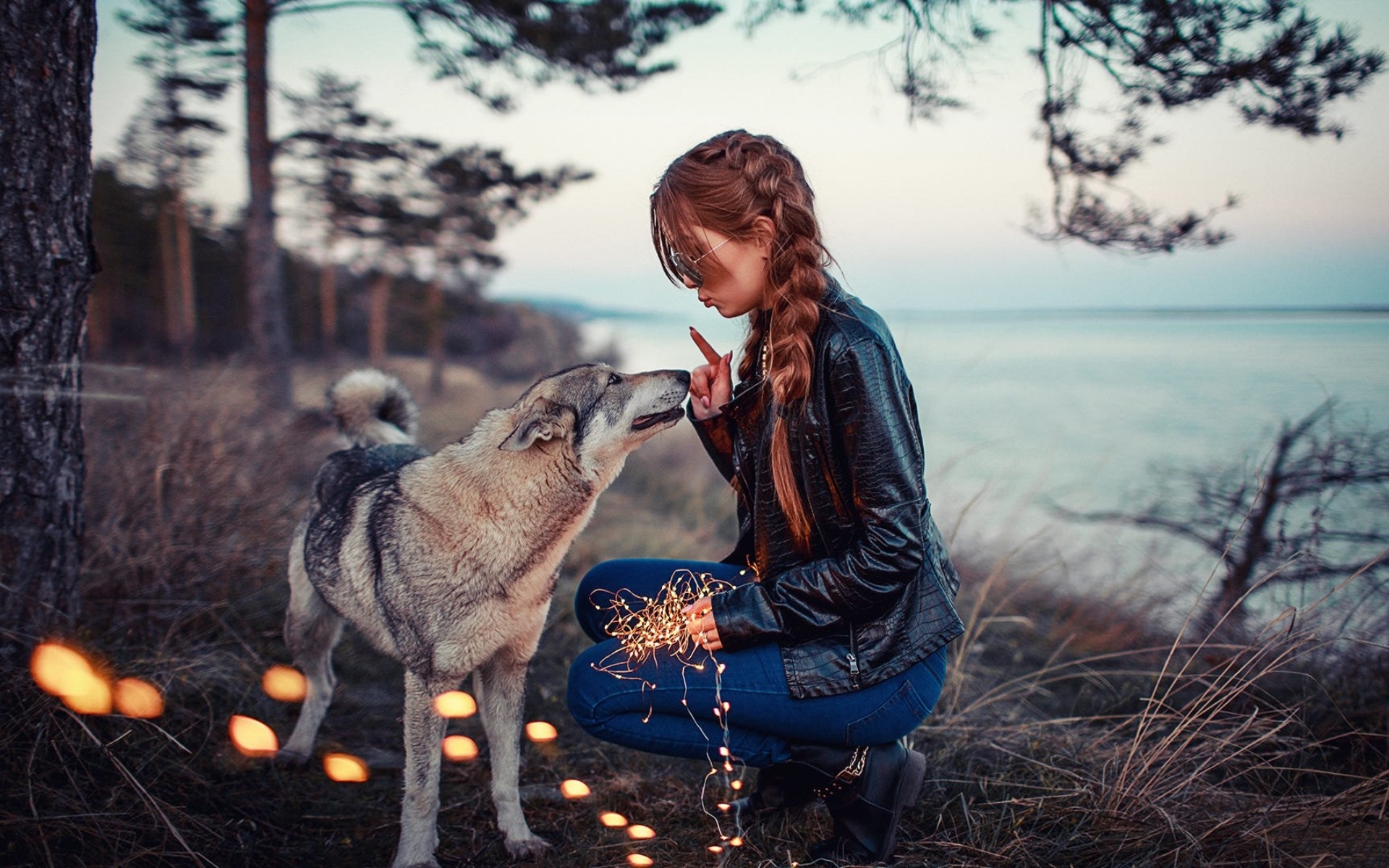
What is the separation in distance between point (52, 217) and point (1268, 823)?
17.1 ft

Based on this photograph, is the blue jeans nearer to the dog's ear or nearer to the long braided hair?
the long braided hair

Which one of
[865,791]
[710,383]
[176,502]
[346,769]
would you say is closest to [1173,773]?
[865,791]

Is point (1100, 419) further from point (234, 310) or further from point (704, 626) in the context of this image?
point (234, 310)

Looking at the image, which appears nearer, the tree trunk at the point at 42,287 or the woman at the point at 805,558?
the woman at the point at 805,558

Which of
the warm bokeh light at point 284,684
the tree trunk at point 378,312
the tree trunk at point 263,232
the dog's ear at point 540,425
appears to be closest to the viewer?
the dog's ear at point 540,425

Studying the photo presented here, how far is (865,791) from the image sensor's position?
7.97 feet

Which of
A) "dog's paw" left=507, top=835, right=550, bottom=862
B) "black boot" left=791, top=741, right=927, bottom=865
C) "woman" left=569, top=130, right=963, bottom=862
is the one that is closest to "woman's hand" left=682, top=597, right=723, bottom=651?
"woman" left=569, top=130, right=963, bottom=862

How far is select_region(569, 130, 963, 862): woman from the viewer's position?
2.15 m

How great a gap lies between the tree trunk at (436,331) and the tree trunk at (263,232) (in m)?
8.53

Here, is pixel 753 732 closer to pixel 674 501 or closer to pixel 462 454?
pixel 462 454

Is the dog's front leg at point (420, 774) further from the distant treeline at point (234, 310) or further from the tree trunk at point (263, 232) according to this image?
the distant treeline at point (234, 310)

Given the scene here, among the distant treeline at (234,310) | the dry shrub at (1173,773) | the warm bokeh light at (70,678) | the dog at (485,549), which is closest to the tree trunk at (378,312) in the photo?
the distant treeline at (234,310)

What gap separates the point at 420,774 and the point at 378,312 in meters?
18.1

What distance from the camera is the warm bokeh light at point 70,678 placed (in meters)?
2.71
